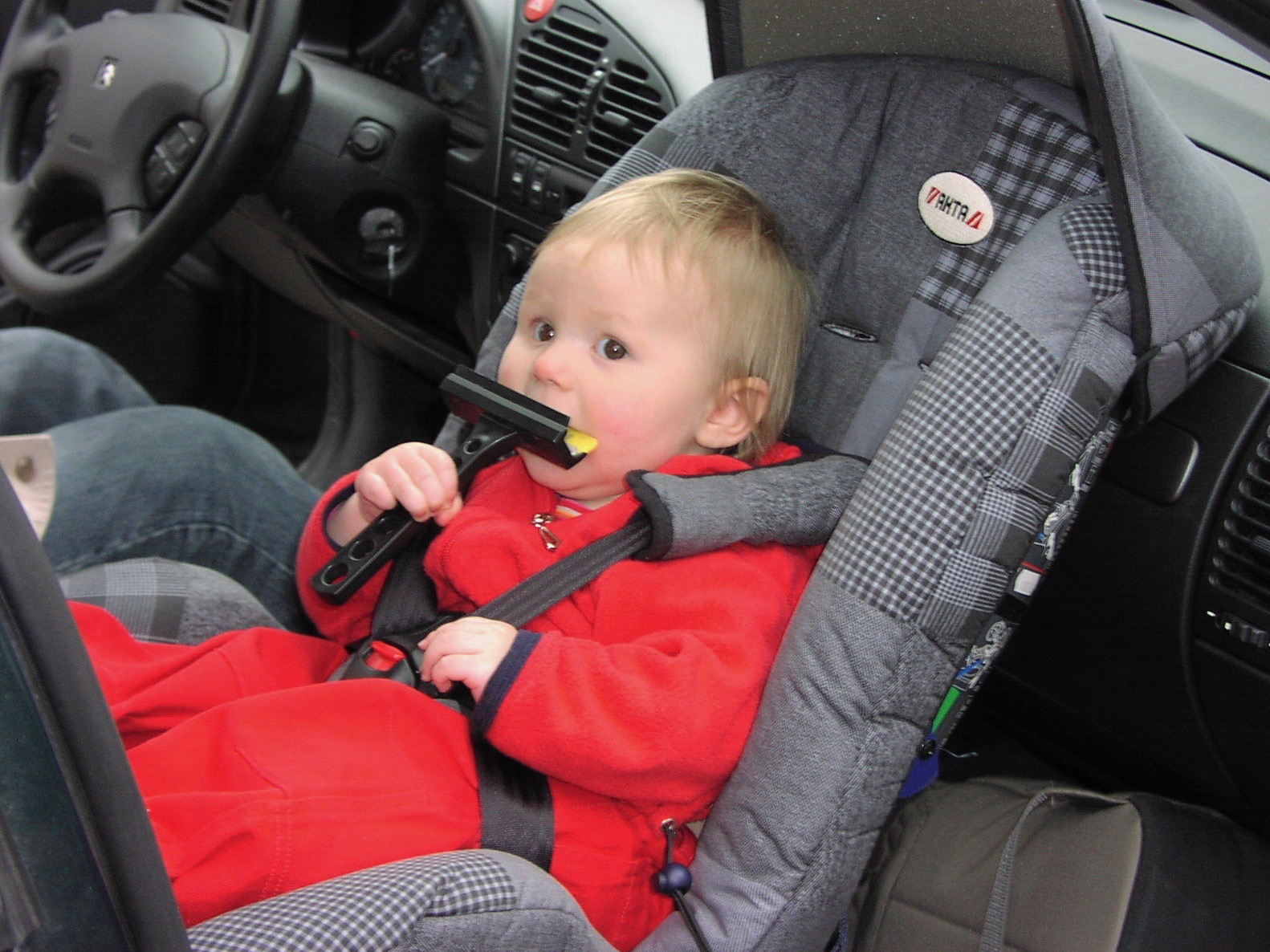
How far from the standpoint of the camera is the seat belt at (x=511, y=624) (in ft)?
3.22

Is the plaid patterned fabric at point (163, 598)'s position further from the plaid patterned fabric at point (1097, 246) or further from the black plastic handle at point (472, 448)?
the plaid patterned fabric at point (1097, 246)

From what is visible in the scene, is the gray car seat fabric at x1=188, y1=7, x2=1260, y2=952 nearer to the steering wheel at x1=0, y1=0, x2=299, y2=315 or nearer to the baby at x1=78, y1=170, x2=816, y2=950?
the baby at x1=78, y1=170, x2=816, y2=950

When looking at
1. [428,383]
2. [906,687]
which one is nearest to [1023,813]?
[906,687]

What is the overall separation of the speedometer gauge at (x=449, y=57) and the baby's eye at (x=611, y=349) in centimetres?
83

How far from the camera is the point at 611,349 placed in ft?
3.79

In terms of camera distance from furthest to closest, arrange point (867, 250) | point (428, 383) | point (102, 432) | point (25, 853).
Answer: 1. point (428, 383)
2. point (102, 432)
3. point (867, 250)
4. point (25, 853)

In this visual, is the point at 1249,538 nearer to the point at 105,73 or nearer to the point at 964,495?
the point at 964,495

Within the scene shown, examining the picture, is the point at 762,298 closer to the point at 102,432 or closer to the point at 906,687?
the point at 906,687

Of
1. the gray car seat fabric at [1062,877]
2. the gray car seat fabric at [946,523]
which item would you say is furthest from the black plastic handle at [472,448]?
the gray car seat fabric at [1062,877]

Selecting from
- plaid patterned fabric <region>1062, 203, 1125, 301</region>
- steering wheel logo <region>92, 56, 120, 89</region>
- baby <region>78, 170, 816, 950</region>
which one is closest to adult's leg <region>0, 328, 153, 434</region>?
steering wheel logo <region>92, 56, 120, 89</region>

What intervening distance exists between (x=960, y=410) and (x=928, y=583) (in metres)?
0.14

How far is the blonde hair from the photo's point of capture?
1.16m

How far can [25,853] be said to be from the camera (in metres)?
0.56

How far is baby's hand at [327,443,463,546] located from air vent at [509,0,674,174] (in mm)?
664
